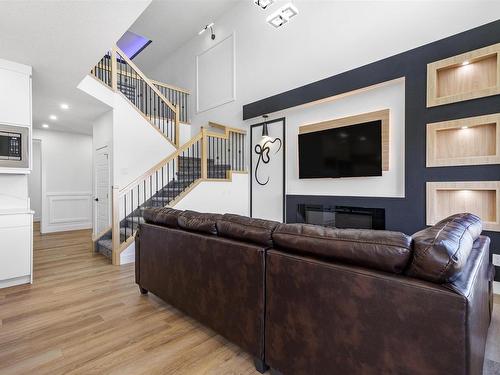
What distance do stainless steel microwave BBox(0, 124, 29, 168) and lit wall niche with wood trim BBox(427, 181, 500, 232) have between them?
504cm

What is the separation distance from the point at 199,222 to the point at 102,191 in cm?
434

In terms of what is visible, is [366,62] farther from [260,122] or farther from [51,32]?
[51,32]

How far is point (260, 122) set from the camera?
5.44 meters

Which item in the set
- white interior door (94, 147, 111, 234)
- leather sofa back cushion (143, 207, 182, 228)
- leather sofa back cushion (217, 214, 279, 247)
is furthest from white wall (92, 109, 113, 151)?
leather sofa back cushion (217, 214, 279, 247)

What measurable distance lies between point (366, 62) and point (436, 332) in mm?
3970

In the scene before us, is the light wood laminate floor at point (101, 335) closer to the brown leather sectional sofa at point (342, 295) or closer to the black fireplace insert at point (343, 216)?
the brown leather sectional sofa at point (342, 295)

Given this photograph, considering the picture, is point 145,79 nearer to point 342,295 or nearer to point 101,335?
point 101,335

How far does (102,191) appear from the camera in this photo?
5453 mm

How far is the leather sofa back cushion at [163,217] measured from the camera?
2355 mm

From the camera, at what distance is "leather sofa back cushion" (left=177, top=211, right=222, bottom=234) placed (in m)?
1.95

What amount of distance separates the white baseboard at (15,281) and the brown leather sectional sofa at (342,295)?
2533mm

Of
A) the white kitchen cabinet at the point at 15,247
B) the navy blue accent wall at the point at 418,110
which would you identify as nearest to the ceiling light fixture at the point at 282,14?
the navy blue accent wall at the point at 418,110

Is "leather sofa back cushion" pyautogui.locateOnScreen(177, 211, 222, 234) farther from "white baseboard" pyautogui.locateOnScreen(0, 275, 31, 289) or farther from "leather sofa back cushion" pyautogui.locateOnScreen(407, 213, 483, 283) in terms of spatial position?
"white baseboard" pyautogui.locateOnScreen(0, 275, 31, 289)

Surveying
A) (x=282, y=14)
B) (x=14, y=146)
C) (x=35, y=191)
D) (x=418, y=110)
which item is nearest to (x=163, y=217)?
(x=14, y=146)
